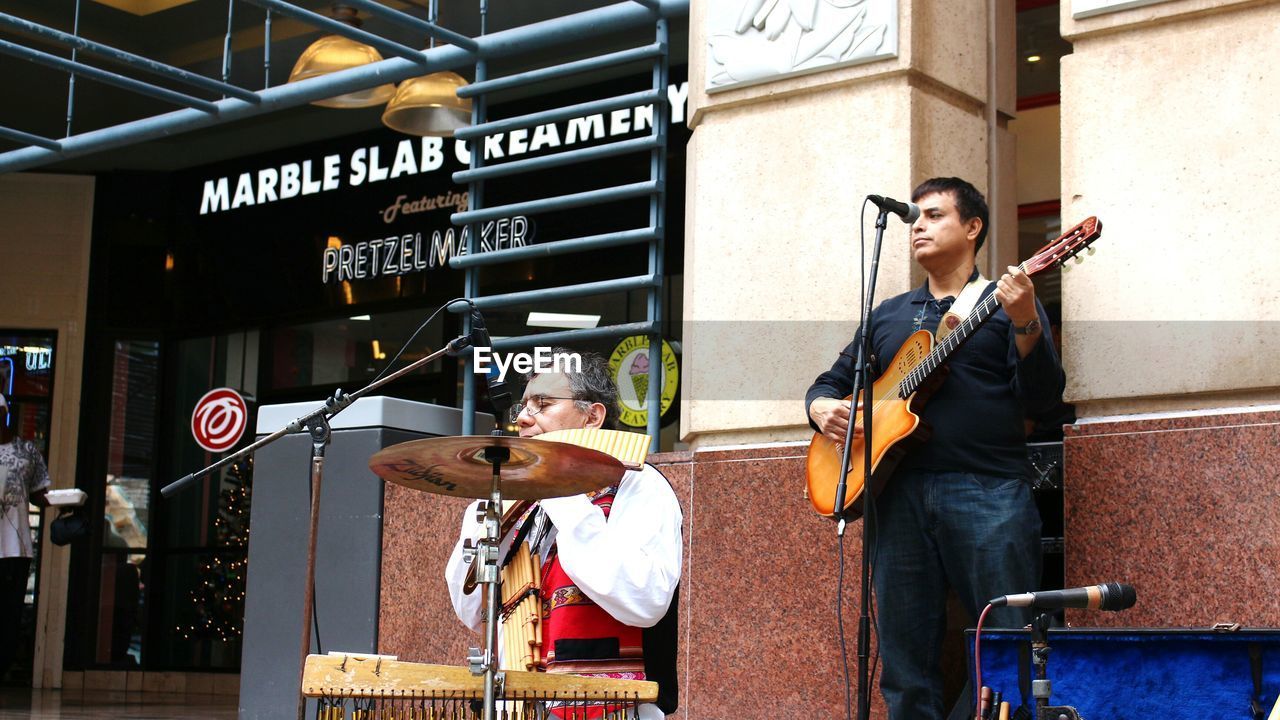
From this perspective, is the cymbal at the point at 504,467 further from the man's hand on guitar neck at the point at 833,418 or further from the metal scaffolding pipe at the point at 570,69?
the metal scaffolding pipe at the point at 570,69

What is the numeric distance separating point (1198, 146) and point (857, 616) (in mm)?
1990

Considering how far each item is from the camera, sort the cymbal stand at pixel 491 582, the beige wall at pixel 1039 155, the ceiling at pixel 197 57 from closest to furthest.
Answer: the cymbal stand at pixel 491 582, the beige wall at pixel 1039 155, the ceiling at pixel 197 57

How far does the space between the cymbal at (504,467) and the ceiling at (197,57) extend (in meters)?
7.89

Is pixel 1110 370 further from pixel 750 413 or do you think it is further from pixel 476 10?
pixel 476 10

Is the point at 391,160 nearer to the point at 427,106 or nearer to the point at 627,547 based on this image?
the point at 427,106

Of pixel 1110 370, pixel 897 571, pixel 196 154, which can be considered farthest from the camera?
pixel 196 154

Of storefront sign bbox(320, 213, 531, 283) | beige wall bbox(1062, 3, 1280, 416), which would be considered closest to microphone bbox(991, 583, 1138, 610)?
beige wall bbox(1062, 3, 1280, 416)

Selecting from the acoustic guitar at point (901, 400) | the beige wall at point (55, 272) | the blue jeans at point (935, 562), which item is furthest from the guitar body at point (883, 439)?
the beige wall at point (55, 272)

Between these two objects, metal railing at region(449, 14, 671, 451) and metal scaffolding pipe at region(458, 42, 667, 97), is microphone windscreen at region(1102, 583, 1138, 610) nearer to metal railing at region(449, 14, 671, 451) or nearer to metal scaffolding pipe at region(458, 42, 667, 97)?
metal railing at region(449, 14, 671, 451)

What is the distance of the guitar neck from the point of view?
15.1 feet

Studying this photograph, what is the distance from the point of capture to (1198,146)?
5.10 meters

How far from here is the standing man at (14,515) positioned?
36.6ft

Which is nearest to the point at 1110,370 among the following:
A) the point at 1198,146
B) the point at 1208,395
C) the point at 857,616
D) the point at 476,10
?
the point at 1208,395

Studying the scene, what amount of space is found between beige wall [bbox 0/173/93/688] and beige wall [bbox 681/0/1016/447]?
37.3 feet
